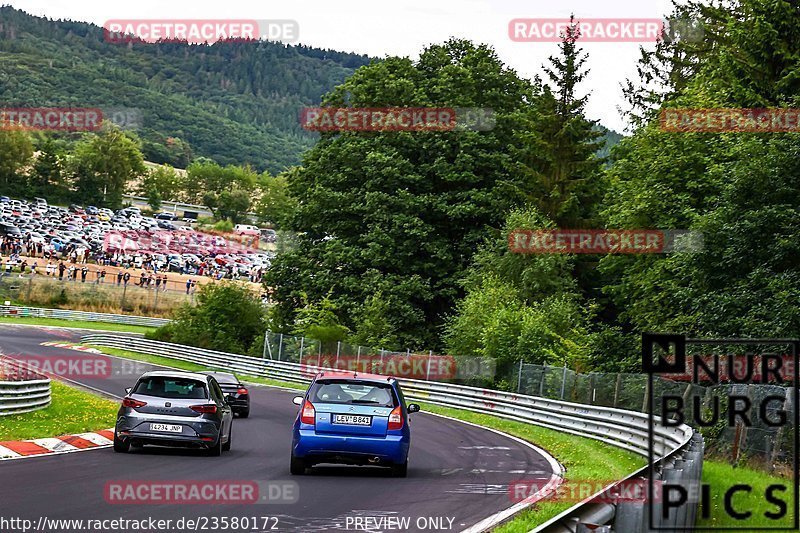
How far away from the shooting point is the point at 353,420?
16859 mm

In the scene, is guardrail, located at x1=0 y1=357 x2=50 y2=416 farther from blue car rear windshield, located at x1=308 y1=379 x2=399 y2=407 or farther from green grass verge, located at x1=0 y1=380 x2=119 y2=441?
blue car rear windshield, located at x1=308 y1=379 x2=399 y2=407

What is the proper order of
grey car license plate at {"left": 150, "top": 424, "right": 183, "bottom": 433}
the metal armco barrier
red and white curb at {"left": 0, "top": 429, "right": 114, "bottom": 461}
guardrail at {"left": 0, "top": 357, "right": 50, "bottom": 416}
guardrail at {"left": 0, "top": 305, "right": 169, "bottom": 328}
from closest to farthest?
1. the metal armco barrier
2. red and white curb at {"left": 0, "top": 429, "right": 114, "bottom": 461}
3. grey car license plate at {"left": 150, "top": 424, "right": 183, "bottom": 433}
4. guardrail at {"left": 0, "top": 357, "right": 50, "bottom": 416}
5. guardrail at {"left": 0, "top": 305, "right": 169, "bottom": 328}

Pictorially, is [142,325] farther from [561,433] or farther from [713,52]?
[561,433]

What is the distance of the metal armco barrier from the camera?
7078 millimetres

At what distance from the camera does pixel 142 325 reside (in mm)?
85750

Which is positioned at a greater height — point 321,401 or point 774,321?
point 774,321

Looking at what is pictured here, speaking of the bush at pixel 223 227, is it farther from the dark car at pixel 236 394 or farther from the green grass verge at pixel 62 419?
the dark car at pixel 236 394

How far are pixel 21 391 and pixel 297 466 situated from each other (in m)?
9.60

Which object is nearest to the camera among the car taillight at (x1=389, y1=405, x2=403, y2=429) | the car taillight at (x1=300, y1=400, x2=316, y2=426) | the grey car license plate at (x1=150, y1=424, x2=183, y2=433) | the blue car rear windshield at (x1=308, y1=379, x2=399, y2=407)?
the car taillight at (x1=300, y1=400, x2=316, y2=426)

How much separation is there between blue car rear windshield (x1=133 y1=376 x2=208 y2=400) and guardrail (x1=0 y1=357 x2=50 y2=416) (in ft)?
16.7

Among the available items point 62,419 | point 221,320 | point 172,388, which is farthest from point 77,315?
point 172,388

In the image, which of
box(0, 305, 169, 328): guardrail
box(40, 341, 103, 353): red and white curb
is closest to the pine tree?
box(40, 341, 103, 353): red and white curb

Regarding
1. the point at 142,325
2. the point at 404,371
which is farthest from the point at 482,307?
the point at 142,325

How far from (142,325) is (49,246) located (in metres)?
26.0
